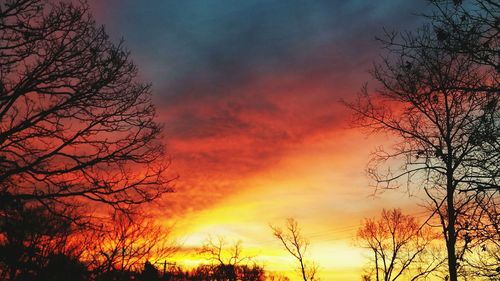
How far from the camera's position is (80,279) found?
10.8 metres

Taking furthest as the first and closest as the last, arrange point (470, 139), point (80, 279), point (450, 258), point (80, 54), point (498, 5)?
point (450, 258)
point (80, 279)
point (80, 54)
point (470, 139)
point (498, 5)

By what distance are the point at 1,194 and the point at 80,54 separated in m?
3.43

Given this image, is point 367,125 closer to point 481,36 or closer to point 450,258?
point 450,258

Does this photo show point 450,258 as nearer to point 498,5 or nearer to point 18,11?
point 498,5

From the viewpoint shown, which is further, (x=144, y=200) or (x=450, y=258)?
(x=450, y=258)

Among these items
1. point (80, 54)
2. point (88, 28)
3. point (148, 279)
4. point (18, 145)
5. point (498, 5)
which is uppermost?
point (88, 28)

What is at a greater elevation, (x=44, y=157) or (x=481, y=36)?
(x=481, y=36)

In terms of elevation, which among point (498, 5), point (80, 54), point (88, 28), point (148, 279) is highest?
point (88, 28)

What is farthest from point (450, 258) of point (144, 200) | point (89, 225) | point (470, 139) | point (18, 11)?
point (18, 11)

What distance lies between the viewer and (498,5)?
19.0 feet

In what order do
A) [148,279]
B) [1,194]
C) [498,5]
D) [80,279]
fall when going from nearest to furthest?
[498,5] < [1,194] < [80,279] < [148,279]

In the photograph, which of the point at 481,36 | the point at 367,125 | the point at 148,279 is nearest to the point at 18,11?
the point at 481,36

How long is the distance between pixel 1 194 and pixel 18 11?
3786mm

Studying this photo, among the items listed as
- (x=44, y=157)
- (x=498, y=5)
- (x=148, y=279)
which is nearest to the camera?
(x=498, y=5)
